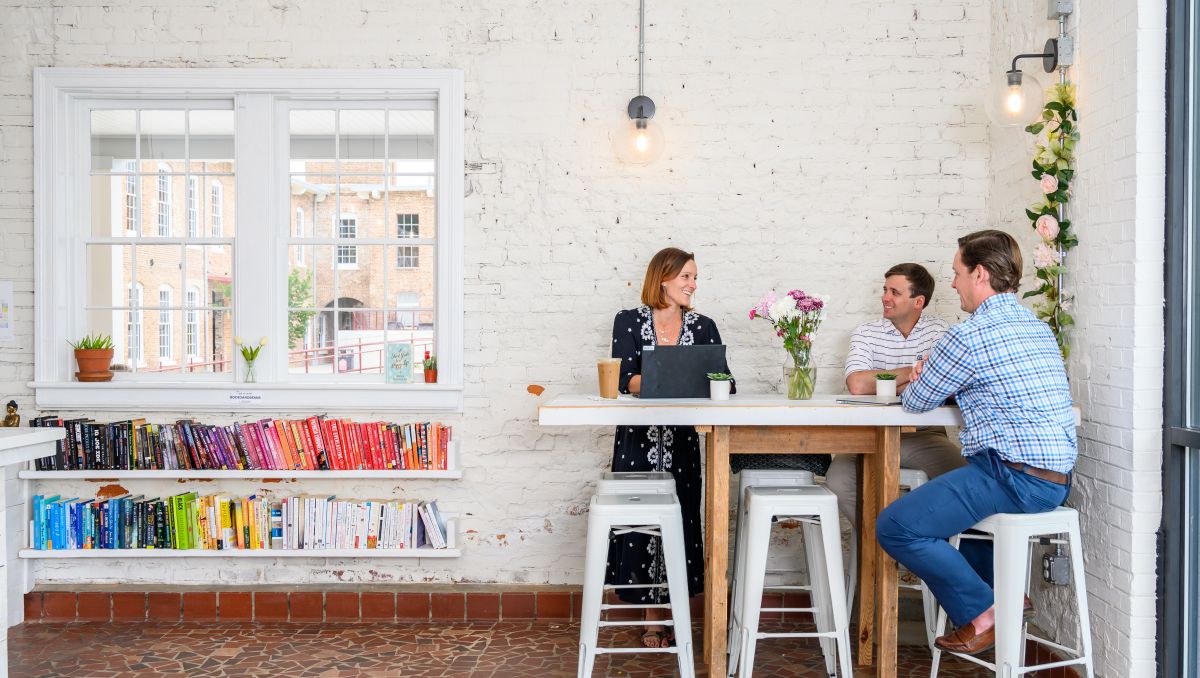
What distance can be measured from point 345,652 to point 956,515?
8.51 feet

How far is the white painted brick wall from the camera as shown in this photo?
2928 millimetres

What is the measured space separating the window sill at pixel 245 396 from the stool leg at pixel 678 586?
156 cm

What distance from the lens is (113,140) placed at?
4.45m

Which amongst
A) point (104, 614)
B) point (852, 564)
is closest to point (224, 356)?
point (104, 614)

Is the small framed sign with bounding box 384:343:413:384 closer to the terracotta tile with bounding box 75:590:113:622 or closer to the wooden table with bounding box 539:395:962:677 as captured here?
the wooden table with bounding box 539:395:962:677

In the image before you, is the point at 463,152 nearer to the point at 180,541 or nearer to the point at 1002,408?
the point at 180,541

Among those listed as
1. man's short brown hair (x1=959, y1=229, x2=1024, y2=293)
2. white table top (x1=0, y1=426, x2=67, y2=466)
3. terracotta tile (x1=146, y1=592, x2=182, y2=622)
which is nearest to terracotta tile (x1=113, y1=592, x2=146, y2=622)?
terracotta tile (x1=146, y1=592, x2=182, y2=622)

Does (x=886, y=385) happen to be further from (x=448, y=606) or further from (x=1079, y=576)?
(x=448, y=606)

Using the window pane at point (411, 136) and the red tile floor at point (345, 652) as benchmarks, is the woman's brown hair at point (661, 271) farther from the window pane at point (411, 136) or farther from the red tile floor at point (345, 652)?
the red tile floor at point (345, 652)

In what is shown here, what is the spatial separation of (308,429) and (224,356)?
674 millimetres

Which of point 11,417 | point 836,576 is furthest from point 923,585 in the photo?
point 11,417

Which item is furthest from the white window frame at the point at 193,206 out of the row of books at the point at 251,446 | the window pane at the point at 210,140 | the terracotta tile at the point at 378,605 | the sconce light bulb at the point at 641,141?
the sconce light bulb at the point at 641,141

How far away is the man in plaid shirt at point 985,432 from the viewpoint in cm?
281

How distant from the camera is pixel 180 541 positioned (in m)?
4.18
